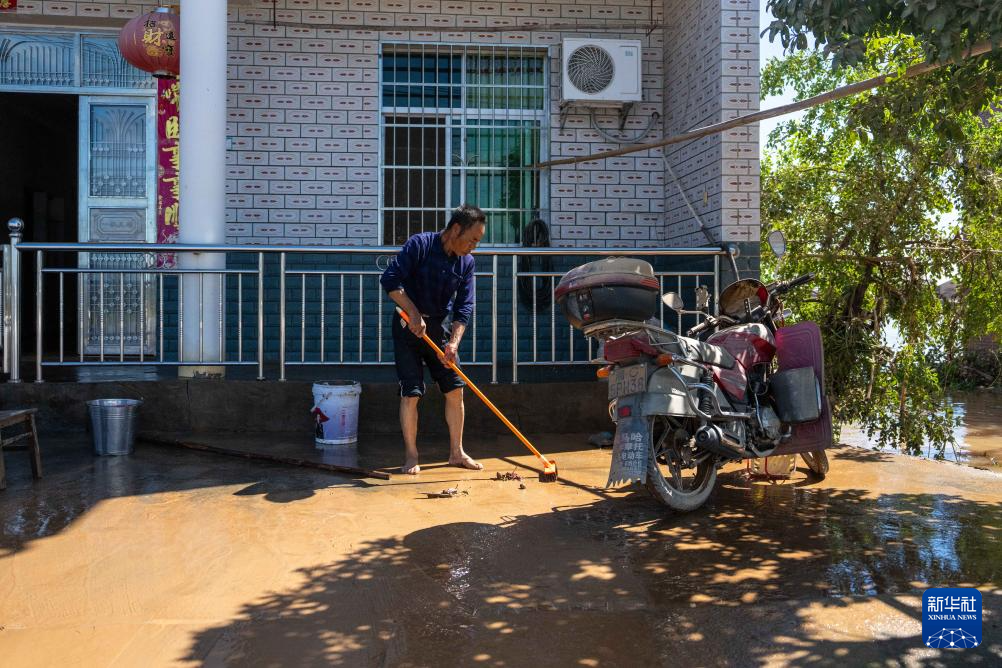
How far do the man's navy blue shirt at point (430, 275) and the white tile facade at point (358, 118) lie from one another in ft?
11.1

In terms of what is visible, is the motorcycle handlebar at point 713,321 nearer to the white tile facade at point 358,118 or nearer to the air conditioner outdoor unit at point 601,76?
the white tile facade at point 358,118

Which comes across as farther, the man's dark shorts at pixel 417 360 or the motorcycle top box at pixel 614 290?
the man's dark shorts at pixel 417 360

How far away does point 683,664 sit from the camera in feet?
9.52

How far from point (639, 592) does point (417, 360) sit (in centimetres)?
275

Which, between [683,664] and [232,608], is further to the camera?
[232,608]

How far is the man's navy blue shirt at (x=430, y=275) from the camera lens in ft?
18.6

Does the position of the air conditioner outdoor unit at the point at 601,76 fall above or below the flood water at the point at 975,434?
above

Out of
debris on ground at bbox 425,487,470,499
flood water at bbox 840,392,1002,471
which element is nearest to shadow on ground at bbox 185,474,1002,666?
debris on ground at bbox 425,487,470,499

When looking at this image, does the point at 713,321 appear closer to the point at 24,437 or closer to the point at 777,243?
the point at 777,243

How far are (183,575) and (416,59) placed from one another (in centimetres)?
674

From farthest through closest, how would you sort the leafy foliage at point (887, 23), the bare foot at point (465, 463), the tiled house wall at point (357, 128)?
the tiled house wall at point (357, 128), the bare foot at point (465, 463), the leafy foliage at point (887, 23)

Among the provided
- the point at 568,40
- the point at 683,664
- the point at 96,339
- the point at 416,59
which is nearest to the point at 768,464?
the point at 683,664

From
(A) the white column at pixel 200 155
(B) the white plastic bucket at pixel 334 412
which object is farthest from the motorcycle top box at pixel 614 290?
(A) the white column at pixel 200 155

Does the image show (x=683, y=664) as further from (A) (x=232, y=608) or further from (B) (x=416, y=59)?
(B) (x=416, y=59)
